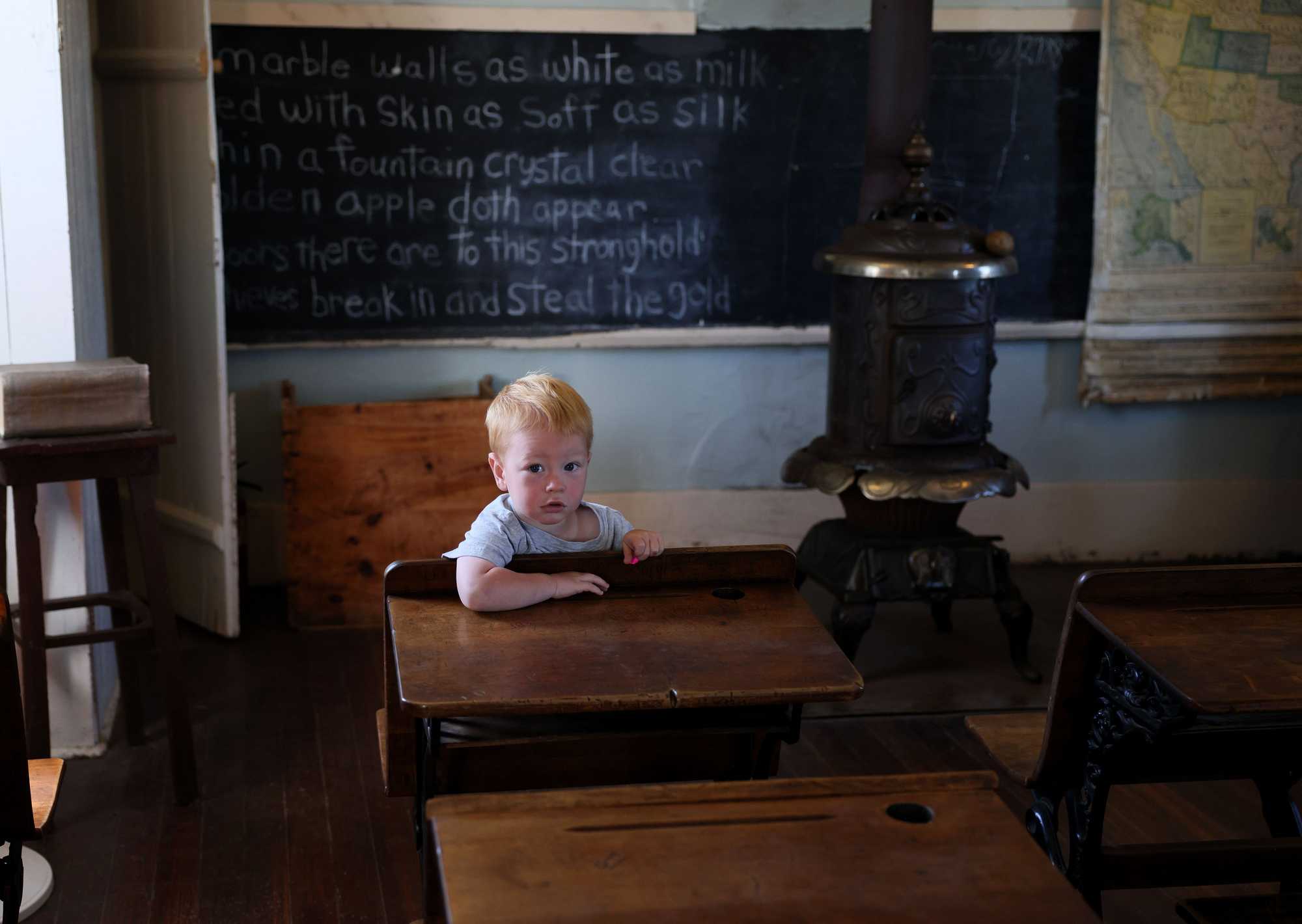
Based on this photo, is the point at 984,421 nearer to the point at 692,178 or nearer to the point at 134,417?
the point at 692,178

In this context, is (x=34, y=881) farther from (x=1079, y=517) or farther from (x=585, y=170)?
(x=1079, y=517)

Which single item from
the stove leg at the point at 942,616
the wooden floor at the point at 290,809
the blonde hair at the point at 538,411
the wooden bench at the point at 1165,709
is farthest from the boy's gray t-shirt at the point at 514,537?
the stove leg at the point at 942,616

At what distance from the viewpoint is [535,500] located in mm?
2188

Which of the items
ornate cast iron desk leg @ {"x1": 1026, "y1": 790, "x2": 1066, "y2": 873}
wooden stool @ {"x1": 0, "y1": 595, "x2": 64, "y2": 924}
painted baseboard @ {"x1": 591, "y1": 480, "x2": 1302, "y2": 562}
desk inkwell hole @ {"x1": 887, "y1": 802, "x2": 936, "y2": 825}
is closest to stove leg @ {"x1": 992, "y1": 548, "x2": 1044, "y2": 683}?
painted baseboard @ {"x1": 591, "y1": 480, "x2": 1302, "y2": 562}

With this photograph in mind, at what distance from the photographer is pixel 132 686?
3.31 m

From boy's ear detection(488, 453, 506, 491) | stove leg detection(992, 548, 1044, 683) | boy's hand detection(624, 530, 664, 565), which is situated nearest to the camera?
boy's hand detection(624, 530, 664, 565)

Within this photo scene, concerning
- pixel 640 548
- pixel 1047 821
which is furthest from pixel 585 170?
pixel 1047 821

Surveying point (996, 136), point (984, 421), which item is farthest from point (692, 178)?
point (984, 421)

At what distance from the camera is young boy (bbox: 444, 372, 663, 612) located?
2.02 metres

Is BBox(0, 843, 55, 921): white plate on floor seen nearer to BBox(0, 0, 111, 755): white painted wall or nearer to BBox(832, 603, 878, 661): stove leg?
BBox(0, 0, 111, 755): white painted wall

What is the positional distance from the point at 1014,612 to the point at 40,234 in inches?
104

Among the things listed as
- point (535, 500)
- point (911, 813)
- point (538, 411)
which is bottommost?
point (911, 813)

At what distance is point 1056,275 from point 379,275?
229 cm

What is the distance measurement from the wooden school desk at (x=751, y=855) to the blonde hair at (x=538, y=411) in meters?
0.81
